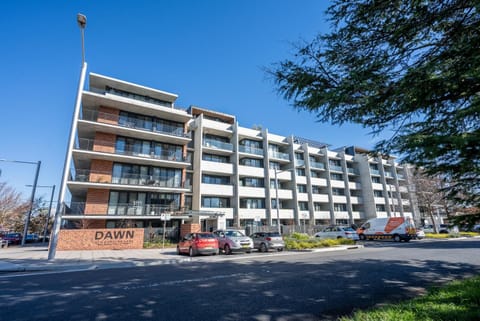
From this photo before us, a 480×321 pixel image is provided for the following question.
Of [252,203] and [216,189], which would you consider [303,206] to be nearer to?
[252,203]

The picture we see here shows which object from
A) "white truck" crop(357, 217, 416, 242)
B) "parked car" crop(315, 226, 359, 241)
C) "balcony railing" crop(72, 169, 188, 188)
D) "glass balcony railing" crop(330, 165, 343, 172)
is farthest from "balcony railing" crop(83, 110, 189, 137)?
"glass balcony railing" crop(330, 165, 343, 172)

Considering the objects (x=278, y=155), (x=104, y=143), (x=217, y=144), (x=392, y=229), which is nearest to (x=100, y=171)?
(x=104, y=143)

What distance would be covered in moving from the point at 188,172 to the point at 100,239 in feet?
41.6

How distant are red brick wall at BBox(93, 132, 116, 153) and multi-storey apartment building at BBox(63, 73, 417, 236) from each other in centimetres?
8

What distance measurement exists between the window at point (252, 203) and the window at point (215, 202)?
2.42m

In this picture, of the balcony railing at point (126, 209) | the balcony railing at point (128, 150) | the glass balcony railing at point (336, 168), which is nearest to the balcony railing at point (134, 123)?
the balcony railing at point (128, 150)

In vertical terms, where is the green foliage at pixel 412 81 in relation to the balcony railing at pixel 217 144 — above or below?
below

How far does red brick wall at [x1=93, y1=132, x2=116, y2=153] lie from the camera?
2242cm

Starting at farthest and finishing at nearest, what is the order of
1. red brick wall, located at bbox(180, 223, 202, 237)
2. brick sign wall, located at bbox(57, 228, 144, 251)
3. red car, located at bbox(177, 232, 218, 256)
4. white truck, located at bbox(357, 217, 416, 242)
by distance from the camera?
white truck, located at bbox(357, 217, 416, 242) → red brick wall, located at bbox(180, 223, 202, 237) → brick sign wall, located at bbox(57, 228, 144, 251) → red car, located at bbox(177, 232, 218, 256)

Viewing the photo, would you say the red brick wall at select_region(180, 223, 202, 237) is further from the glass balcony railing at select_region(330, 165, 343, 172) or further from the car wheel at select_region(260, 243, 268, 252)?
the glass balcony railing at select_region(330, 165, 343, 172)

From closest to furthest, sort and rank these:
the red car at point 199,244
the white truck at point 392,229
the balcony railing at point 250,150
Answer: the red car at point 199,244
the white truck at point 392,229
the balcony railing at point 250,150

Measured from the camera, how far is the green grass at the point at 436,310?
3551 millimetres

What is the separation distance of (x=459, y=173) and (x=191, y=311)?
5194mm

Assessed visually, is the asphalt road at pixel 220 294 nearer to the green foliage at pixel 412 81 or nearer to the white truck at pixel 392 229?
the green foliage at pixel 412 81
